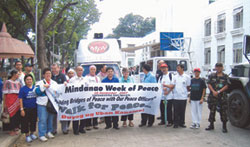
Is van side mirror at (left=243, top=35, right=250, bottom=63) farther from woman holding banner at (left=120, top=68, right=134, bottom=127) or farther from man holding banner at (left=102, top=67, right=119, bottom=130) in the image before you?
man holding banner at (left=102, top=67, right=119, bottom=130)

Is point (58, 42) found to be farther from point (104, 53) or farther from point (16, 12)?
point (104, 53)

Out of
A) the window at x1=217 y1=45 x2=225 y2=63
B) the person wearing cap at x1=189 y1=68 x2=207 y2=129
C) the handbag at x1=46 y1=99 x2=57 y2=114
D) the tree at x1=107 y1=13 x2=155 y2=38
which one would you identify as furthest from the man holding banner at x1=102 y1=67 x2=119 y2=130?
the tree at x1=107 y1=13 x2=155 y2=38

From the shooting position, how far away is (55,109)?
6.12m

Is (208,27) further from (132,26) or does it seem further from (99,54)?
(132,26)

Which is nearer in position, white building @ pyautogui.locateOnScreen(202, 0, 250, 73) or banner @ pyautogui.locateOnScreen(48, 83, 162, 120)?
banner @ pyautogui.locateOnScreen(48, 83, 162, 120)

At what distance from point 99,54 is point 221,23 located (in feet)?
44.0

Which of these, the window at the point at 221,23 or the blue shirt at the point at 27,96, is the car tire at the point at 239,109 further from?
the window at the point at 221,23

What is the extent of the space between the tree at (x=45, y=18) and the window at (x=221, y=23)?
11.2m

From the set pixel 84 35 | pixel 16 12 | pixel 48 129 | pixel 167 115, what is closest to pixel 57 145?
pixel 48 129

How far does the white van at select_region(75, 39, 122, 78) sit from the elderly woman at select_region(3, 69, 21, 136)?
4.05m

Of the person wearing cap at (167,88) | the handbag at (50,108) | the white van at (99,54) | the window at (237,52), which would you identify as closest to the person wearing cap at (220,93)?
the person wearing cap at (167,88)

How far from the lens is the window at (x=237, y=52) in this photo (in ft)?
57.9

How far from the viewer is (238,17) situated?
18.1m

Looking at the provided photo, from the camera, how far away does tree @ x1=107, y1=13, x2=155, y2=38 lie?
8100cm
